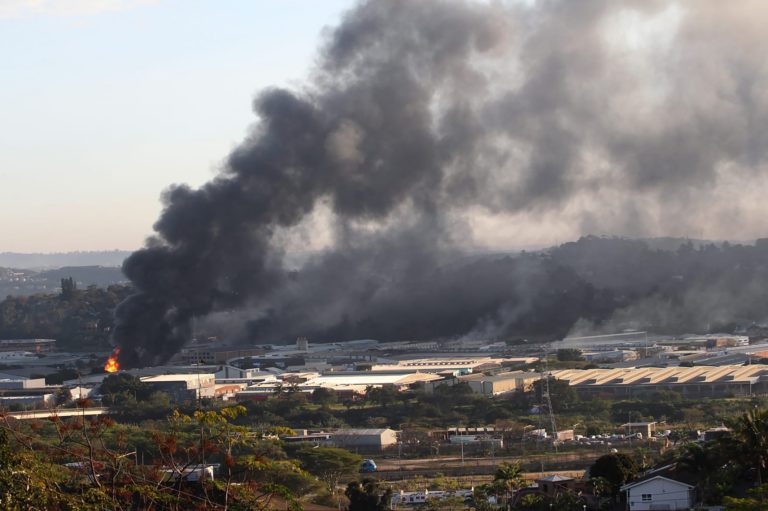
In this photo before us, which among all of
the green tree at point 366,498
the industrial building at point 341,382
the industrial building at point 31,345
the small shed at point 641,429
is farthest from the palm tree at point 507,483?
the industrial building at point 31,345

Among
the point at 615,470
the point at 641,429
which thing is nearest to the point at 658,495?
the point at 615,470

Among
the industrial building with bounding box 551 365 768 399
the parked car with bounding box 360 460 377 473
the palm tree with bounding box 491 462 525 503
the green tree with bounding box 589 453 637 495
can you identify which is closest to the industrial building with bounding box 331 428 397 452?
the parked car with bounding box 360 460 377 473

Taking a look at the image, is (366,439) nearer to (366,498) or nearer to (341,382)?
(366,498)

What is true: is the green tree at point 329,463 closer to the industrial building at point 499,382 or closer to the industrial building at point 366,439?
the industrial building at point 366,439

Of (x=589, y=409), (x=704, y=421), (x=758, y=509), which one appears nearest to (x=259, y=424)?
(x=589, y=409)

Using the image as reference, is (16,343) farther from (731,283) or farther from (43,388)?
(731,283)
